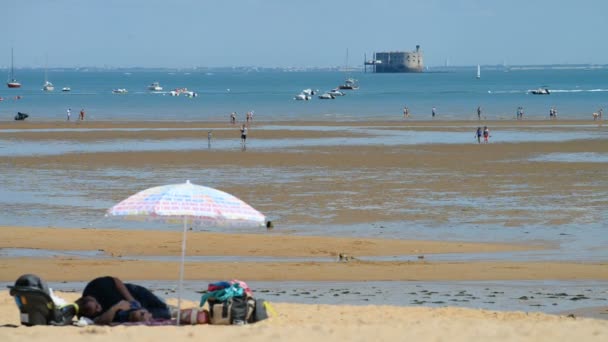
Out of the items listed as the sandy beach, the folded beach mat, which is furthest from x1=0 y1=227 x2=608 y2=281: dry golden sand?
the folded beach mat

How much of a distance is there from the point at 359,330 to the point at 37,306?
3.62 m

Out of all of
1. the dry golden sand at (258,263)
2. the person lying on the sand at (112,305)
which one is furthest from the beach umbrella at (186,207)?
the dry golden sand at (258,263)

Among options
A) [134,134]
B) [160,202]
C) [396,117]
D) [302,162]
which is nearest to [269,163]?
[302,162]

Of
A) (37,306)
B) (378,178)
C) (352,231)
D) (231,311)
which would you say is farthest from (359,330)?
(378,178)

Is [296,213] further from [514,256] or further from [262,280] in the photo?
[262,280]

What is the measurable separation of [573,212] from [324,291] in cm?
1213

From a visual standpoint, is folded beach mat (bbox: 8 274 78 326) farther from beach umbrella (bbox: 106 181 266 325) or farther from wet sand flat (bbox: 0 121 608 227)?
wet sand flat (bbox: 0 121 608 227)

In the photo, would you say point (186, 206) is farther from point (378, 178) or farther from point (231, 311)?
point (378, 178)

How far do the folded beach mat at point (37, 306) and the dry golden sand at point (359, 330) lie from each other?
8.1 inches

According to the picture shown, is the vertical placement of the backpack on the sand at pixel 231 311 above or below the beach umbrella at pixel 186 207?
below

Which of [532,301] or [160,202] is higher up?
[160,202]

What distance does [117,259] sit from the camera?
19312mm

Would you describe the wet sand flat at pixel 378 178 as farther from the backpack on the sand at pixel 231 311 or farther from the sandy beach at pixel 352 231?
the backpack on the sand at pixel 231 311

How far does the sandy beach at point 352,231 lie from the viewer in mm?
12516
